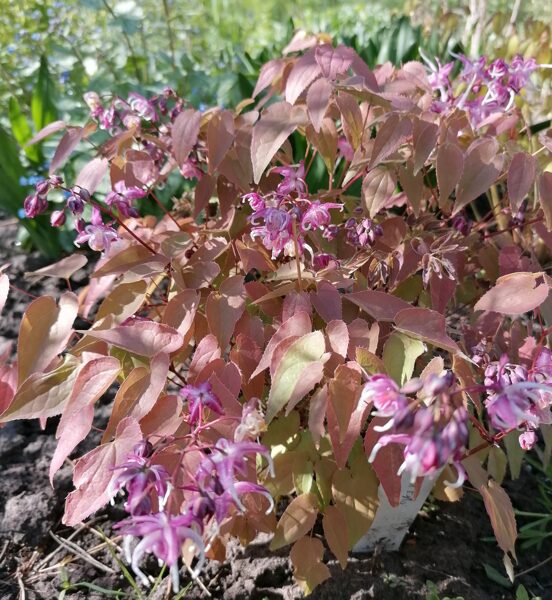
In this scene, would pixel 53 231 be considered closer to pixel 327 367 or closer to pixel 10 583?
pixel 10 583

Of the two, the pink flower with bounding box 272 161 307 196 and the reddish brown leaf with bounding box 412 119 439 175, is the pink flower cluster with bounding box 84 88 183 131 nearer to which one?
the pink flower with bounding box 272 161 307 196

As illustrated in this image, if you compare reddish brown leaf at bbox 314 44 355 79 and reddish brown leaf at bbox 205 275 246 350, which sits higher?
reddish brown leaf at bbox 314 44 355 79

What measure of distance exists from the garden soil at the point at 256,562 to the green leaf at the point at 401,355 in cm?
47

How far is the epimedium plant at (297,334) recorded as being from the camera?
2.31 feet

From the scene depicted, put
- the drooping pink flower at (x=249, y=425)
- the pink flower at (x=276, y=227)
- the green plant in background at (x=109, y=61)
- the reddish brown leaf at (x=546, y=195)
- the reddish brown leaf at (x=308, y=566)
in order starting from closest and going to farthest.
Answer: the drooping pink flower at (x=249, y=425) → the pink flower at (x=276, y=227) → the reddish brown leaf at (x=546, y=195) → the reddish brown leaf at (x=308, y=566) → the green plant in background at (x=109, y=61)

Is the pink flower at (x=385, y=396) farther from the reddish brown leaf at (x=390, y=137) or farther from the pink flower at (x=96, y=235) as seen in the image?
the pink flower at (x=96, y=235)

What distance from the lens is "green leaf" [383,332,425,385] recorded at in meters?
0.85

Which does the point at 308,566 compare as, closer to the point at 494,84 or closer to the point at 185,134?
the point at 185,134

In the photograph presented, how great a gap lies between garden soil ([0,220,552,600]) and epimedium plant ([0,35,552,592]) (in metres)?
0.14

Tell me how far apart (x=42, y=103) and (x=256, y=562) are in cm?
166

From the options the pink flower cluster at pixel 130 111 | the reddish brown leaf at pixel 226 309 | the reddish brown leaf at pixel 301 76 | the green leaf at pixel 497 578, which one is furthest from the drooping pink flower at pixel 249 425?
the green leaf at pixel 497 578

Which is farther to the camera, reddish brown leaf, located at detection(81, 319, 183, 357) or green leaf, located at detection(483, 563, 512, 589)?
green leaf, located at detection(483, 563, 512, 589)

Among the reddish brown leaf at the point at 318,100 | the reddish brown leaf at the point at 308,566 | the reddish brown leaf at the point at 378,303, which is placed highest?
the reddish brown leaf at the point at 318,100

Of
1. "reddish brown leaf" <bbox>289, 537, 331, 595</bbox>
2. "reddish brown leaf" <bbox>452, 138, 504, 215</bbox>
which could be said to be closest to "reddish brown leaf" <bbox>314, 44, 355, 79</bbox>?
"reddish brown leaf" <bbox>452, 138, 504, 215</bbox>
